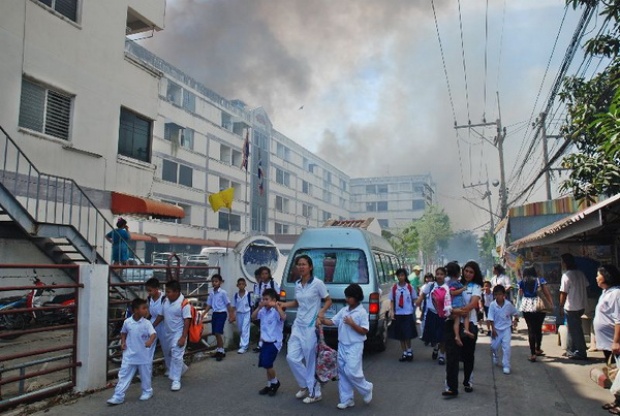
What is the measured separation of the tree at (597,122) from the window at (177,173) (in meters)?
27.3

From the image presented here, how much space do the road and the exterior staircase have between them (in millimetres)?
3401

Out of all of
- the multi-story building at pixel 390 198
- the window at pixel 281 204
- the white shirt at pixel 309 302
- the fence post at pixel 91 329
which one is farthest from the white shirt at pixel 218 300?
the multi-story building at pixel 390 198

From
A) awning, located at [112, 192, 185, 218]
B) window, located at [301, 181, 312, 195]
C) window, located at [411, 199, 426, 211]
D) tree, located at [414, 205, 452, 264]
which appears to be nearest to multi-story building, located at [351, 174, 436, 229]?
window, located at [411, 199, 426, 211]

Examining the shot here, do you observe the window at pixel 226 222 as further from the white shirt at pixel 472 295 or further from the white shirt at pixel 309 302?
the white shirt at pixel 472 295

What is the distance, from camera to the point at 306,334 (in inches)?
227

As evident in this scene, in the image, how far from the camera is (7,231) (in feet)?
30.1

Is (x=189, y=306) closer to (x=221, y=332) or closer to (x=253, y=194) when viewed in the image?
(x=221, y=332)

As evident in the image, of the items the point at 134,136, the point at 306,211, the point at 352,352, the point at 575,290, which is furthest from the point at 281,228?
the point at 352,352

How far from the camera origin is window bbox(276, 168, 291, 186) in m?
49.6

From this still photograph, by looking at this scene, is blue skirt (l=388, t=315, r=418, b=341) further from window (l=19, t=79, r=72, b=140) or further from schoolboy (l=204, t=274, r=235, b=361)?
window (l=19, t=79, r=72, b=140)

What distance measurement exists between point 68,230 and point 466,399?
23.9 ft

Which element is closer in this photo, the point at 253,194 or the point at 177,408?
the point at 177,408

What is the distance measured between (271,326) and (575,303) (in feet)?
18.3

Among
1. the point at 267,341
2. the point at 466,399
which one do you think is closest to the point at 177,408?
the point at 267,341
